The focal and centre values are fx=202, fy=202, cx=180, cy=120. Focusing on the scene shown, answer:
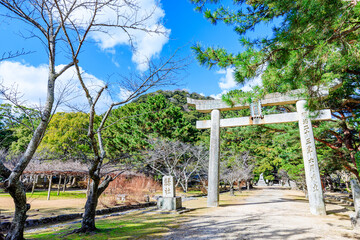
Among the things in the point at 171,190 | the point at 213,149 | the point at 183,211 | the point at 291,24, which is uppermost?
the point at 291,24

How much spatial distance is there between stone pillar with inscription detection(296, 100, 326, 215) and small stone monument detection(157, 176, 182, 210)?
471 cm

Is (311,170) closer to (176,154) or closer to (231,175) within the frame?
(231,175)

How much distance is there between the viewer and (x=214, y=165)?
8.77 metres

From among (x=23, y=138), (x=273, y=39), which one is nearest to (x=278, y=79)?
(x=273, y=39)

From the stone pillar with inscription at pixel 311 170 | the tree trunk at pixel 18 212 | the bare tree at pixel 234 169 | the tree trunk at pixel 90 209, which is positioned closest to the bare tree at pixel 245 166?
the bare tree at pixel 234 169

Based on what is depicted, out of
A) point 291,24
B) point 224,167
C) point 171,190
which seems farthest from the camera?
point 224,167

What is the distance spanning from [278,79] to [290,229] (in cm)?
344

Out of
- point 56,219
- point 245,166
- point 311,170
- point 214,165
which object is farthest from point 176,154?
point 311,170

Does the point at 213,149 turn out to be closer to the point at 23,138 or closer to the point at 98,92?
the point at 98,92

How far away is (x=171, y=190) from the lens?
8164 millimetres

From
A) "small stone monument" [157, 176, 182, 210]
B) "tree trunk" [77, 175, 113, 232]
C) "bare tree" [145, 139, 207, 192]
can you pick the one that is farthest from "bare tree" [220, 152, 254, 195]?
"tree trunk" [77, 175, 113, 232]

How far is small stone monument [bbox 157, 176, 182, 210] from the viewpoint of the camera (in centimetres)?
775

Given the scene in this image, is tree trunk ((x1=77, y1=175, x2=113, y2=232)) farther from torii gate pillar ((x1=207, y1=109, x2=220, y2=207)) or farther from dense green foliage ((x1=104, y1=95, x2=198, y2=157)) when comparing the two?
dense green foliage ((x1=104, y1=95, x2=198, y2=157))

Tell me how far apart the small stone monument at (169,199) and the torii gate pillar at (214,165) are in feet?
4.65
